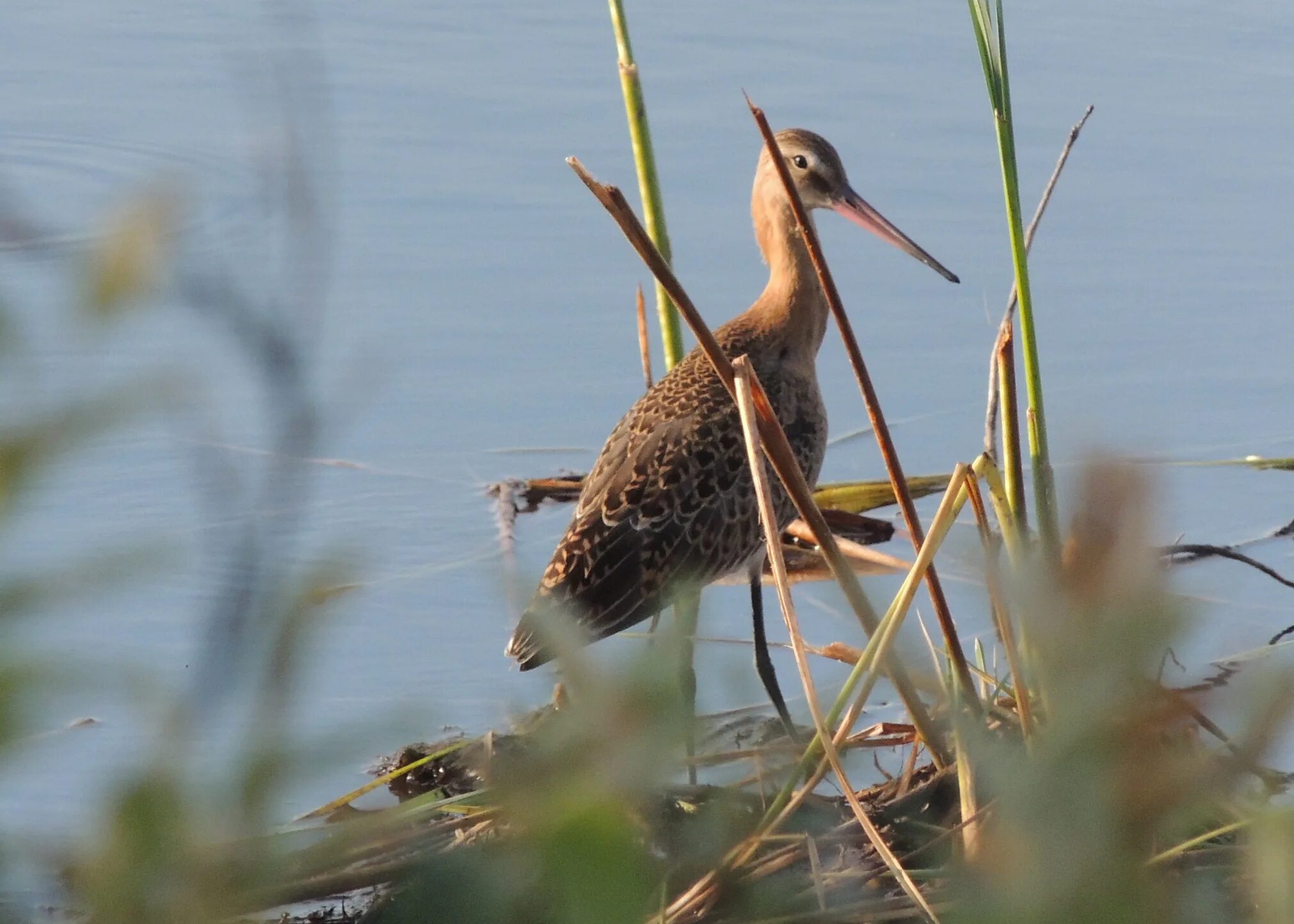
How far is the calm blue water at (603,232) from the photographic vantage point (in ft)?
16.3

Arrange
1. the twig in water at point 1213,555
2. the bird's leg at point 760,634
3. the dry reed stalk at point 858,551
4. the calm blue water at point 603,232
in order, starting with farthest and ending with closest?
1. the calm blue water at point 603,232
2. the dry reed stalk at point 858,551
3. the twig in water at point 1213,555
4. the bird's leg at point 760,634

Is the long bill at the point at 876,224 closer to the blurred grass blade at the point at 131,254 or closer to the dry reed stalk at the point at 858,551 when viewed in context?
the dry reed stalk at the point at 858,551

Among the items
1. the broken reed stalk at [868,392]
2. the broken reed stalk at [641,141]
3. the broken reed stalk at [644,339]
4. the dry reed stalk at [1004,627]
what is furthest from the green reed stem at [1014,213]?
the broken reed stalk at [644,339]

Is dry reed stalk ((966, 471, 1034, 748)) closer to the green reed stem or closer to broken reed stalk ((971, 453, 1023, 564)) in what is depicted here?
→ broken reed stalk ((971, 453, 1023, 564))

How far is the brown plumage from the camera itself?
14.3 feet

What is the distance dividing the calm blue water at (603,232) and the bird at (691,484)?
0.27 meters

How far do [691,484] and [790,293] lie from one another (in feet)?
2.68

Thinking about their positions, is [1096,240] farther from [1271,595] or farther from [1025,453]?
[1271,595]

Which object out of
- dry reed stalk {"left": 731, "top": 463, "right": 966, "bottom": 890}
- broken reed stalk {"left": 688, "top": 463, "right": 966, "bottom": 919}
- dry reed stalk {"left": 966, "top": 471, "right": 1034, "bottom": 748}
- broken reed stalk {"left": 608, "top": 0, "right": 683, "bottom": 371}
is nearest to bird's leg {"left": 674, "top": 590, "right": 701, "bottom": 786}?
dry reed stalk {"left": 966, "top": 471, "right": 1034, "bottom": 748}

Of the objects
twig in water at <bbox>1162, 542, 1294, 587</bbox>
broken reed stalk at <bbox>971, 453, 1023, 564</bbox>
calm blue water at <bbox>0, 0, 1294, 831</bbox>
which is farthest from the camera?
calm blue water at <bbox>0, 0, 1294, 831</bbox>

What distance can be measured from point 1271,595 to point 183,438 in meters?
3.67

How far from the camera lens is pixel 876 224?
17.2ft

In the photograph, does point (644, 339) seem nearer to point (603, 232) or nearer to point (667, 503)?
point (667, 503)

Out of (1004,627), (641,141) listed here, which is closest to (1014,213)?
(1004,627)
